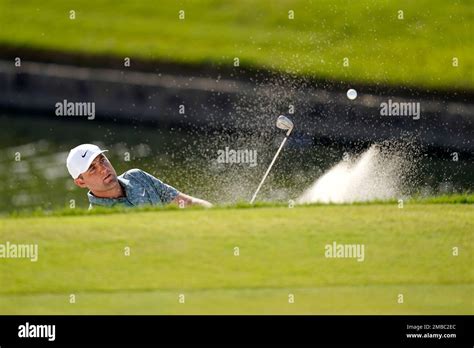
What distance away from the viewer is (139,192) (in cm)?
1151

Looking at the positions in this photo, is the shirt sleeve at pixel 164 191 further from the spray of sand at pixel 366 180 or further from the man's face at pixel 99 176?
the spray of sand at pixel 366 180

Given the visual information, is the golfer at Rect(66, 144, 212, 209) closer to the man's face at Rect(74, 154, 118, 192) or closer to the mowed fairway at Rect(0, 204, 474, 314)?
the man's face at Rect(74, 154, 118, 192)

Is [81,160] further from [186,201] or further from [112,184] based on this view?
[186,201]

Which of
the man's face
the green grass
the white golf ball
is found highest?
the green grass

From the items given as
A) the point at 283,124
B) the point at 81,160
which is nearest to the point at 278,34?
the point at 283,124

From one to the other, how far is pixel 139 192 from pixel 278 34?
4.47m

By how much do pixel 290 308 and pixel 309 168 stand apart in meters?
2.91

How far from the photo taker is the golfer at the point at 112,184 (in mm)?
11289

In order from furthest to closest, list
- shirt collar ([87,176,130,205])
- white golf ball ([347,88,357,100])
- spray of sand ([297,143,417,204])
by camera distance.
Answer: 1. white golf ball ([347,88,357,100])
2. spray of sand ([297,143,417,204])
3. shirt collar ([87,176,130,205])

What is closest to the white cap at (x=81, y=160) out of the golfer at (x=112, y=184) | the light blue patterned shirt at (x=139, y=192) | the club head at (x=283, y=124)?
Answer: the golfer at (x=112, y=184)

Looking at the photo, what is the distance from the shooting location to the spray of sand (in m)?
12.1

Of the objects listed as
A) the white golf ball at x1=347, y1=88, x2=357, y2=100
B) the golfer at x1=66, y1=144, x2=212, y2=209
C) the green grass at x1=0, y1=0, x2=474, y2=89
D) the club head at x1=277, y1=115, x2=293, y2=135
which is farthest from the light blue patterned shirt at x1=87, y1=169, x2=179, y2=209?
the green grass at x1=0, y1=0, x2=474, y2=89

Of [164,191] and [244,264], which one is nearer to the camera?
[244,264]
